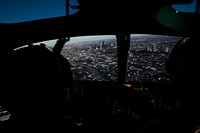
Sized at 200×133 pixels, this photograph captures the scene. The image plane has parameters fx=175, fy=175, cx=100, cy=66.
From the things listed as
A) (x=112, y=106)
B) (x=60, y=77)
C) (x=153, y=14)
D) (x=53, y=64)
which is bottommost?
(x=112, y=106)

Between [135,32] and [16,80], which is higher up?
[135,32]

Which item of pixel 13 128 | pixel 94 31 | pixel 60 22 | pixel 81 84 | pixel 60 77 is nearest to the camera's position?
pixel 60 77

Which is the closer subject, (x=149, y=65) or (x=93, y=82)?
(x=93, y=82)

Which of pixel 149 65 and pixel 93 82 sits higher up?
pixel 93 82

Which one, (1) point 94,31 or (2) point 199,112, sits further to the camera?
(1) point 94,31

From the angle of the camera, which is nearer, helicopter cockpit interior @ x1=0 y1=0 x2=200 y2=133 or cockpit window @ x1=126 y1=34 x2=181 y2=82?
helicopter cockpit interior @ x1=0 y1=0 x2=200 y2=133

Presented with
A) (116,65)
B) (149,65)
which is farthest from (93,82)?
(149,65)

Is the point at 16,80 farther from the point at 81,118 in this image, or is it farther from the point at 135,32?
the point at 135,32

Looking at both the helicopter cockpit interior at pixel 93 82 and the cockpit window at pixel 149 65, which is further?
the cockpit window at pixel 149 65

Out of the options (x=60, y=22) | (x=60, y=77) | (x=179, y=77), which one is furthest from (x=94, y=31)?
(x=179, y=77)

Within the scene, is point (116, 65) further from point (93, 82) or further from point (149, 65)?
point (149, 65)

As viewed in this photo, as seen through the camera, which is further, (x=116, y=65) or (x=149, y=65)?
(x=149, y=65)
